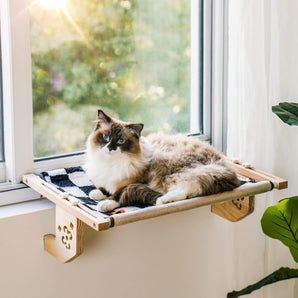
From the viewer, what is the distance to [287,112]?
1531mm

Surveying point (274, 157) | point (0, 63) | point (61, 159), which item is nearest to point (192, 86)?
point (274, 157)

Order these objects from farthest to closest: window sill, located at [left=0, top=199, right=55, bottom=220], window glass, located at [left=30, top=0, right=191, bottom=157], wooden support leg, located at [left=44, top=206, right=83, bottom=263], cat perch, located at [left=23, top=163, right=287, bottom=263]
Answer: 1. window glass, located at [left=30, top=0, right=191, bottom=157]
2. window sill, located at [left=0, top=199, right=55, bottom=220]
3. wooden support leg, located at [left=44, top=206, right=83, bottom=263]
4. cat perch, located at [left=23, top=163, right=287, bottom=263]

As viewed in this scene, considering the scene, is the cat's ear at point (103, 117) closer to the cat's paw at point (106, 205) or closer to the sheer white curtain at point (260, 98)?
the cat's paw at point (106, 205)

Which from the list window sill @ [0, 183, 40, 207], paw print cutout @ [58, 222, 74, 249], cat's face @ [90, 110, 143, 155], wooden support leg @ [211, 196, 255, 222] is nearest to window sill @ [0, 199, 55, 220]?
window sill @ [0, 183, 40, 207]

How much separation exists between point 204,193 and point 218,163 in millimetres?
144

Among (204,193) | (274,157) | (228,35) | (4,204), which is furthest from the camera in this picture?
(228,35)

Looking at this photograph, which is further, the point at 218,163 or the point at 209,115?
the point at 209,115

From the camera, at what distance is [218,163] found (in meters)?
1.51

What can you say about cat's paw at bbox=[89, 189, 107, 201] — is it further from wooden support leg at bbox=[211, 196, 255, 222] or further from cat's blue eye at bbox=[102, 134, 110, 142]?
wooden support leg at bbox=[211, 196, 255, 222]

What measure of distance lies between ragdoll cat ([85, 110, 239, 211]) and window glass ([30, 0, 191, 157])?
0.21 m

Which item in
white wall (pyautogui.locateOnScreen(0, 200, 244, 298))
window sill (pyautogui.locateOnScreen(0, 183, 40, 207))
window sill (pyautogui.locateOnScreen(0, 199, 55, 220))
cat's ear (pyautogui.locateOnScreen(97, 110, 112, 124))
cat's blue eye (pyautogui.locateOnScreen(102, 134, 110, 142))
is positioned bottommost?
white wall (pyautogui.locateOnScreen(0, 200, 244, 298))

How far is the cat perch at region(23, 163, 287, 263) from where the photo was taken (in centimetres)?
124

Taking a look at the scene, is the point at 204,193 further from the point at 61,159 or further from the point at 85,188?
the point at 61,159

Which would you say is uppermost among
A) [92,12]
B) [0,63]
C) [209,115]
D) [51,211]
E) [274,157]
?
[92,12]
